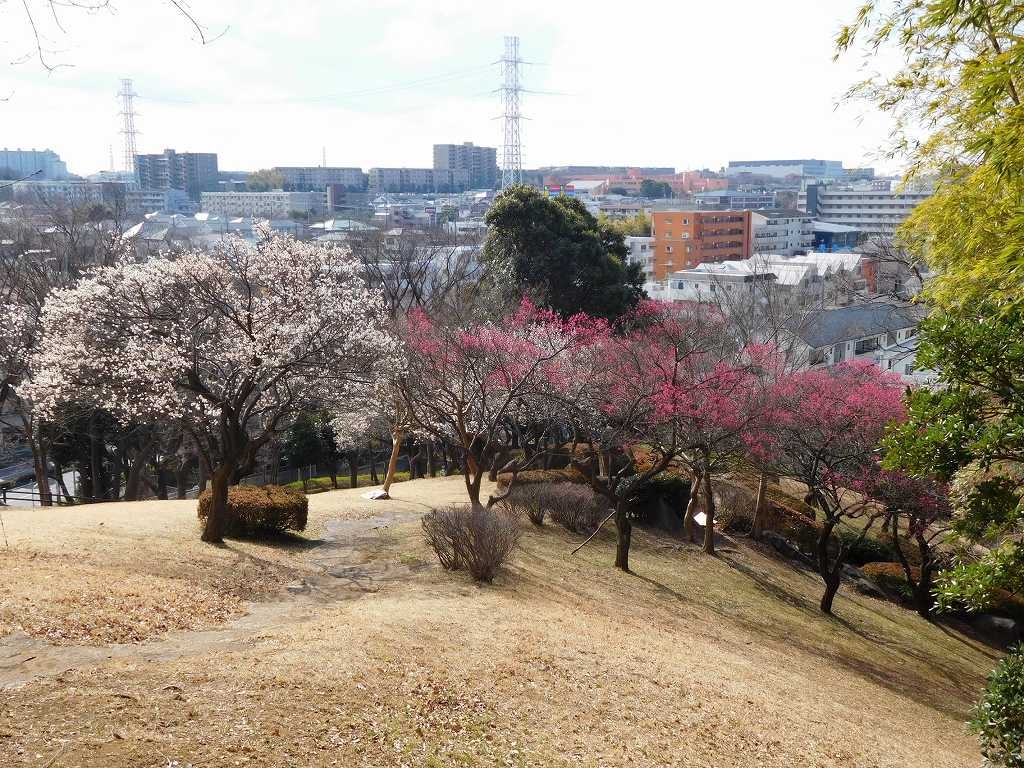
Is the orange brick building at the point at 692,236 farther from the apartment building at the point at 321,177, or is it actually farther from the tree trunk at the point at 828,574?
the apartment building at the point at 321,177

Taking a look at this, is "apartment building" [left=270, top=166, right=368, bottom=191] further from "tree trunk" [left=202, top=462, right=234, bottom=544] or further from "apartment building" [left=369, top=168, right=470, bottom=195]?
"tree trunk" [left=202, top=462, right=234, bottom=544]

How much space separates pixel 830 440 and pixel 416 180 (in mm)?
168888

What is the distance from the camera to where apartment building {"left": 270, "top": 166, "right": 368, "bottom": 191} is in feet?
526

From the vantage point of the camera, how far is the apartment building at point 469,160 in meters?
191

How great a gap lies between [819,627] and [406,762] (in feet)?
32.3

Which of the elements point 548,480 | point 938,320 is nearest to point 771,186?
point 548,480

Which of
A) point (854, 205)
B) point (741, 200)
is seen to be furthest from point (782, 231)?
point (741, 200)

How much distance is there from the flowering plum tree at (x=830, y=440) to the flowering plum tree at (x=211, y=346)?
7.50 m

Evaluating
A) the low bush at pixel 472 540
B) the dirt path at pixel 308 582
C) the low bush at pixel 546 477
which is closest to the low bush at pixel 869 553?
the low bush at pixel 546 477

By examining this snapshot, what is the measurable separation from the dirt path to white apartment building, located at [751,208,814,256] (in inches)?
2885

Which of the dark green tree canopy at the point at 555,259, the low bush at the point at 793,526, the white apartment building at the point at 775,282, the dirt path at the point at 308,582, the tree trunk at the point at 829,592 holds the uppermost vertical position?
the dark green tree canopy at the point at 555,259

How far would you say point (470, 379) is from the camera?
1681cm

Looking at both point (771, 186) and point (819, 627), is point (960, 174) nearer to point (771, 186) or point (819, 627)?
point (819, 627)

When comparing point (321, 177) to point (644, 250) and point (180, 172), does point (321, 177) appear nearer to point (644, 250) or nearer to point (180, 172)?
point (180, 172)
